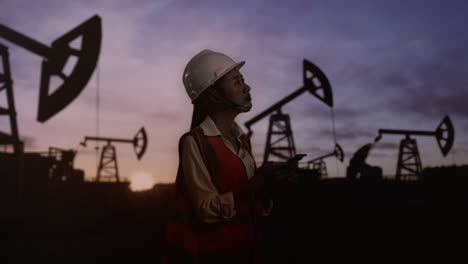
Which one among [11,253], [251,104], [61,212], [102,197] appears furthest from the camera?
[102,197]

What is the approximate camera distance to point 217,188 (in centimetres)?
188

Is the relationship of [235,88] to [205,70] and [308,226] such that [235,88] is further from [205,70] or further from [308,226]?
[308,226]

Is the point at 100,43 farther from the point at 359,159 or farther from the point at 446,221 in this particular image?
the point at 359,159

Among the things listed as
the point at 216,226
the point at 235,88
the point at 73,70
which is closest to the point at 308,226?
the point at 73,70

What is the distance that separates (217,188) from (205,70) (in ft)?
2.23

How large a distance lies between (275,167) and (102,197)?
15.0 m

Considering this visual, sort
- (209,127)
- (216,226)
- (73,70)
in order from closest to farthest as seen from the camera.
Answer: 1. (216,226)
2. (209,127)
3. (73,70)

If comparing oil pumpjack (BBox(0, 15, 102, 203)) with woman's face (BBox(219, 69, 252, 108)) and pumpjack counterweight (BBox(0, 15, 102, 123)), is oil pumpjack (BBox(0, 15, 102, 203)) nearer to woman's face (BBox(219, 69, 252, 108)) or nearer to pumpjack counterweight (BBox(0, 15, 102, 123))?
pumpjack counterweight (BBox(0, 15, 102, 123))

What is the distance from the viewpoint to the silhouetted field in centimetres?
786

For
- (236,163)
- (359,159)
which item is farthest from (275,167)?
(359,159)

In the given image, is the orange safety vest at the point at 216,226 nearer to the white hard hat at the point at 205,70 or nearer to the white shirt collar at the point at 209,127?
the white shirt collar at the point at 209,127

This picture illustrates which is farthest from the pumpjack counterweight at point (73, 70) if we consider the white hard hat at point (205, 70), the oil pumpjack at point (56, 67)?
the white hard hat at point (205, 70)

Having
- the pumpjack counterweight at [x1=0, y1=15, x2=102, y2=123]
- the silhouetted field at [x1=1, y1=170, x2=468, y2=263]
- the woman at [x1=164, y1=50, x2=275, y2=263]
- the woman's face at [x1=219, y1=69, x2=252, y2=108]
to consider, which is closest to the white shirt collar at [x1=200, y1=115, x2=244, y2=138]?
the woman at [x1=164, y1=50, x2=275, y2=263]

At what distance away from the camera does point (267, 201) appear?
2285 mm
